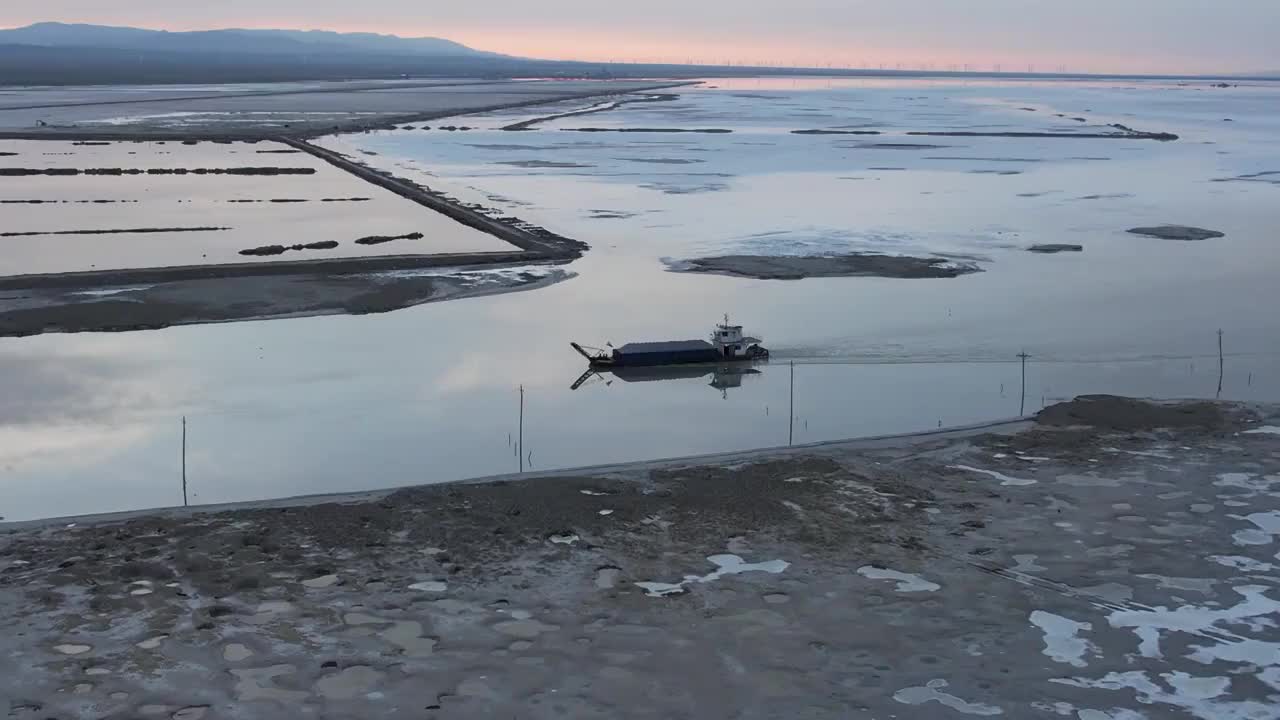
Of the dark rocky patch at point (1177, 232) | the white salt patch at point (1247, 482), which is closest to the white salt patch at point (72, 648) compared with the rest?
the white salt patch at point (1247, 482)

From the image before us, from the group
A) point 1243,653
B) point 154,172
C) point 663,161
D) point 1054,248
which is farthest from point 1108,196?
point 1243,653

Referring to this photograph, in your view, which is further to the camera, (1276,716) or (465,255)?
(465,255)

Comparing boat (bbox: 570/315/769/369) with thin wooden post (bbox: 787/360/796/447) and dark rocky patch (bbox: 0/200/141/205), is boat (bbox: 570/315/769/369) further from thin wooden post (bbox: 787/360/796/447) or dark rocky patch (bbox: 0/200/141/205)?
dark rocky patch (bbox: 0/200/141/205)

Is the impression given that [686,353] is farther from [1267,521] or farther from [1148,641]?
[1148,641]

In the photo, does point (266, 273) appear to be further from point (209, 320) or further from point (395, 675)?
point (395, 675)

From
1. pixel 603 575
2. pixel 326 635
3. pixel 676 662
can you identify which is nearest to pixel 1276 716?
pixel 676 662

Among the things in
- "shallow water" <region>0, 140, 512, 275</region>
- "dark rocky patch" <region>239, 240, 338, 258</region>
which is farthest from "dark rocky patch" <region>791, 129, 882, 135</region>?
"dark rocky patch" <region>239, 240, 338, 258</region>

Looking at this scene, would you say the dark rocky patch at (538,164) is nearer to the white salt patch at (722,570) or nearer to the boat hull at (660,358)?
the boat hull at (660,358)
